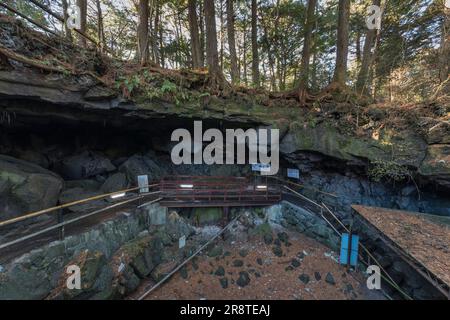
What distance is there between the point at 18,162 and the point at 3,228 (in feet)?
7.09

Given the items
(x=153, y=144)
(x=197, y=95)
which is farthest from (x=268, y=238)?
(x=153, y=144)

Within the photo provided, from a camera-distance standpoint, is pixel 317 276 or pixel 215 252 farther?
pixel 215 252

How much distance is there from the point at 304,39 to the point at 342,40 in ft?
7.64

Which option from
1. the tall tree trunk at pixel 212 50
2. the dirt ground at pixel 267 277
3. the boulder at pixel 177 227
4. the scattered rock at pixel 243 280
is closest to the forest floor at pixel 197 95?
the tall tree trunk at pixel 212 50

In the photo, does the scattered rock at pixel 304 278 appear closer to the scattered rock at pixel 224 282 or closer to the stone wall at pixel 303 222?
the stone wall at pixel 303 222

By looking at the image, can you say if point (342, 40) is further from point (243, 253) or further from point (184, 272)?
point (184, 272)

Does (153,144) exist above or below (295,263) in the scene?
above

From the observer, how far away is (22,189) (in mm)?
5262

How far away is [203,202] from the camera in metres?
7.54

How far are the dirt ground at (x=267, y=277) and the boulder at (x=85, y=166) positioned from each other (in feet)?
18.7

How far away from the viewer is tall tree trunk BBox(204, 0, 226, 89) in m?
7.98

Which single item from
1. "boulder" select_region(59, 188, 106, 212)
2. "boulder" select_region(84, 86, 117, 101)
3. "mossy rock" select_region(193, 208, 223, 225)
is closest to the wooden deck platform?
"mossy rock" select_region(193, 208, 223, 225)

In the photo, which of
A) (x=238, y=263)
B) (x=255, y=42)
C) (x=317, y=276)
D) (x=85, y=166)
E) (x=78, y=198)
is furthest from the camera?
(x=255, y=42)

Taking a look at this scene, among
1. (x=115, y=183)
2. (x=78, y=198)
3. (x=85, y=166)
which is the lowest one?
(x=78, y=198)
